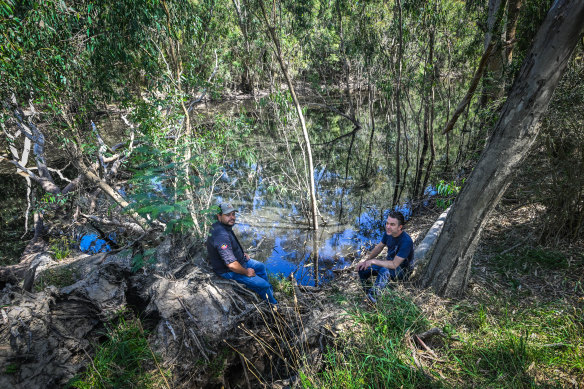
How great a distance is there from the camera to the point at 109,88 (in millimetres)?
6910

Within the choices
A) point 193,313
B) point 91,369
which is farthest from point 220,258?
point 91,369

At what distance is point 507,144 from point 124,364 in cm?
430

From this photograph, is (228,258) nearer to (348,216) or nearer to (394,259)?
(394,259)

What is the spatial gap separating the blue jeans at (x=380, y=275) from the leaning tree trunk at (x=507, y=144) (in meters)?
0.35

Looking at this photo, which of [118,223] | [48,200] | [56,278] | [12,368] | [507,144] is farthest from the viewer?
[118,223]

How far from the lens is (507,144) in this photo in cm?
278

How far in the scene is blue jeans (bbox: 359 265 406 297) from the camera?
12.6 ft

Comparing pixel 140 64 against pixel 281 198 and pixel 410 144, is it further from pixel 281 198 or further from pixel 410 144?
pixel 410 144

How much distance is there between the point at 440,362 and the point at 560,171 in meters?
3.19

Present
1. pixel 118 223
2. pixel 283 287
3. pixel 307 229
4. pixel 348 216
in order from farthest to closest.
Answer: pixel 348 216 < pixel 307 229 < pixel 118 223 < pixel 283 287

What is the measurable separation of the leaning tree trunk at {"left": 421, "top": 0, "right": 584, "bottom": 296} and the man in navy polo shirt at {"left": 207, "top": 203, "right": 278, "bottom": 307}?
2.12 m

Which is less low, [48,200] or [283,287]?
[48,200]

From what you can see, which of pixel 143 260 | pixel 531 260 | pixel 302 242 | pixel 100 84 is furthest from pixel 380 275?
pixel 100 84

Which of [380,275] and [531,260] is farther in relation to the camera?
[531,260]
